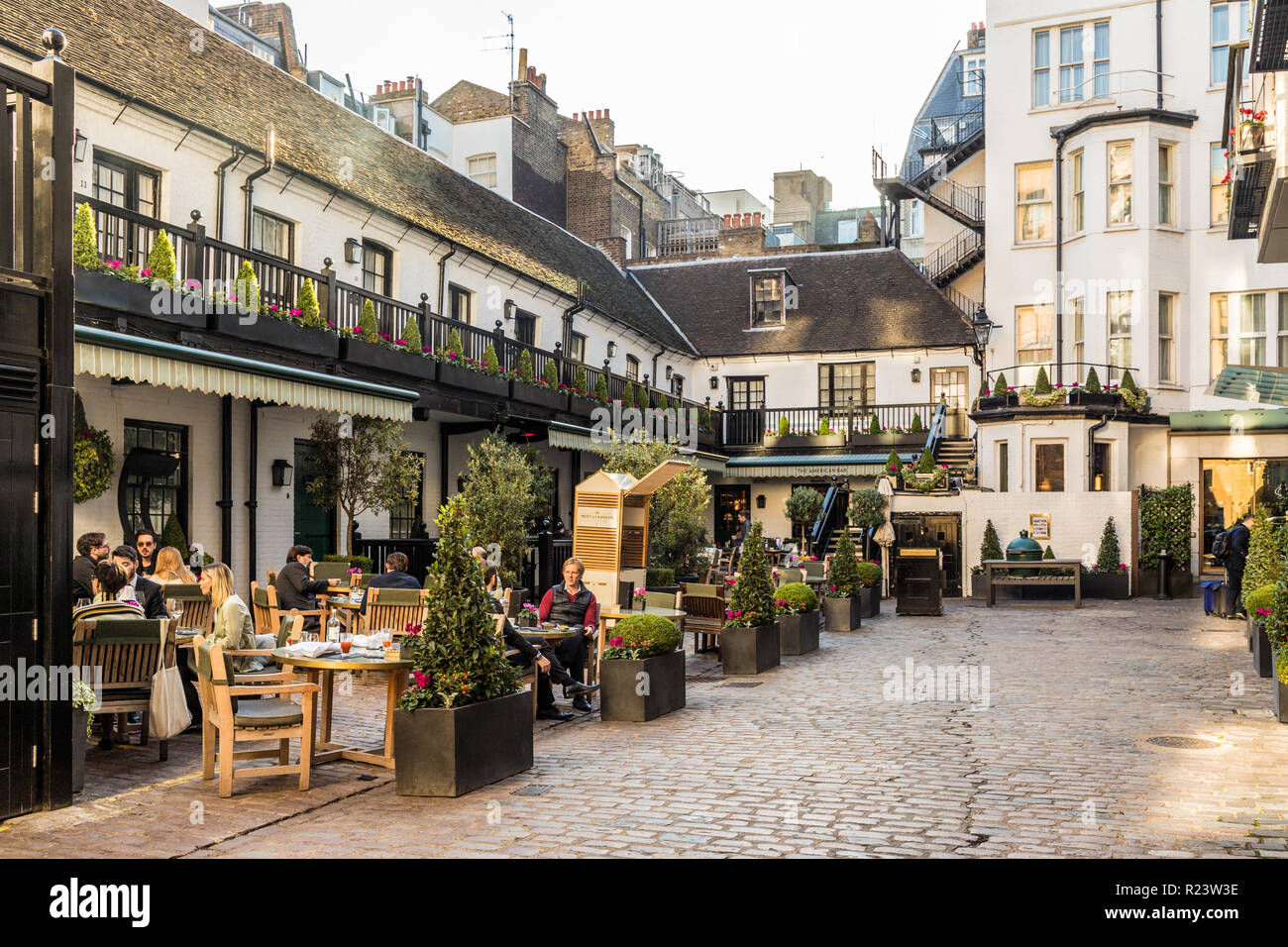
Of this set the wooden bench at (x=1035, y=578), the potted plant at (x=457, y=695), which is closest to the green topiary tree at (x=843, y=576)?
the wooden bench at (x=1035, y=578)

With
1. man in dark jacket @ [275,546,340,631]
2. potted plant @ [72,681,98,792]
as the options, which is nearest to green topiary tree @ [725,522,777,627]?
man in dark jacket @ [275,546,340,631]

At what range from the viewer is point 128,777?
292 inches

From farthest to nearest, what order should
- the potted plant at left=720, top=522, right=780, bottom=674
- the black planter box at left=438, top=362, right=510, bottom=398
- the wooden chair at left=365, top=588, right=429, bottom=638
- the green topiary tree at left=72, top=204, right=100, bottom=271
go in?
the black planter box at left=438, top=362, right=510, bottom=398 → the potted plant at left=720, top=522, right=780, bottom=674 → the green topiary tree at left=72, top=204, right=100, bottom=271 → the wooden chair at left=365, top=588, right=429, bottom=638

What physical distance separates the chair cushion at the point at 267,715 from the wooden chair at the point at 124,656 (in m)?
0.91

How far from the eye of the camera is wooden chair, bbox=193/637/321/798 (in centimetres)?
686

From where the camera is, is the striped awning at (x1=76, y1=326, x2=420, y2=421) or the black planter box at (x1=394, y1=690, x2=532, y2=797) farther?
the striped awning at (x1=76, y1=326, x2=420, y2=421)

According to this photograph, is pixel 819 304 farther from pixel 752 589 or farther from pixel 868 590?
pixel 752 589

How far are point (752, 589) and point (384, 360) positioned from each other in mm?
6987

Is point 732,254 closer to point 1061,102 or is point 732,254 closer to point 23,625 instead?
point 1061,102

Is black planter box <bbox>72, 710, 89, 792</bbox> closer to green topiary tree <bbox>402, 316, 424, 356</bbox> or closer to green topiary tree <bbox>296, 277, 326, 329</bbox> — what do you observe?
green topiary tree <bbox>296, 277, 326, 329</bbox>

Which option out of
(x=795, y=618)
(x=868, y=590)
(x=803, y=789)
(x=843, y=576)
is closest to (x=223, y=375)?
(x=795, y=618)

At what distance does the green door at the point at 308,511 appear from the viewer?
1742 centimetres

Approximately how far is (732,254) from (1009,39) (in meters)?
13.6

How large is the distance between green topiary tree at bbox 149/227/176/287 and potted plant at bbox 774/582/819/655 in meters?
8.08
